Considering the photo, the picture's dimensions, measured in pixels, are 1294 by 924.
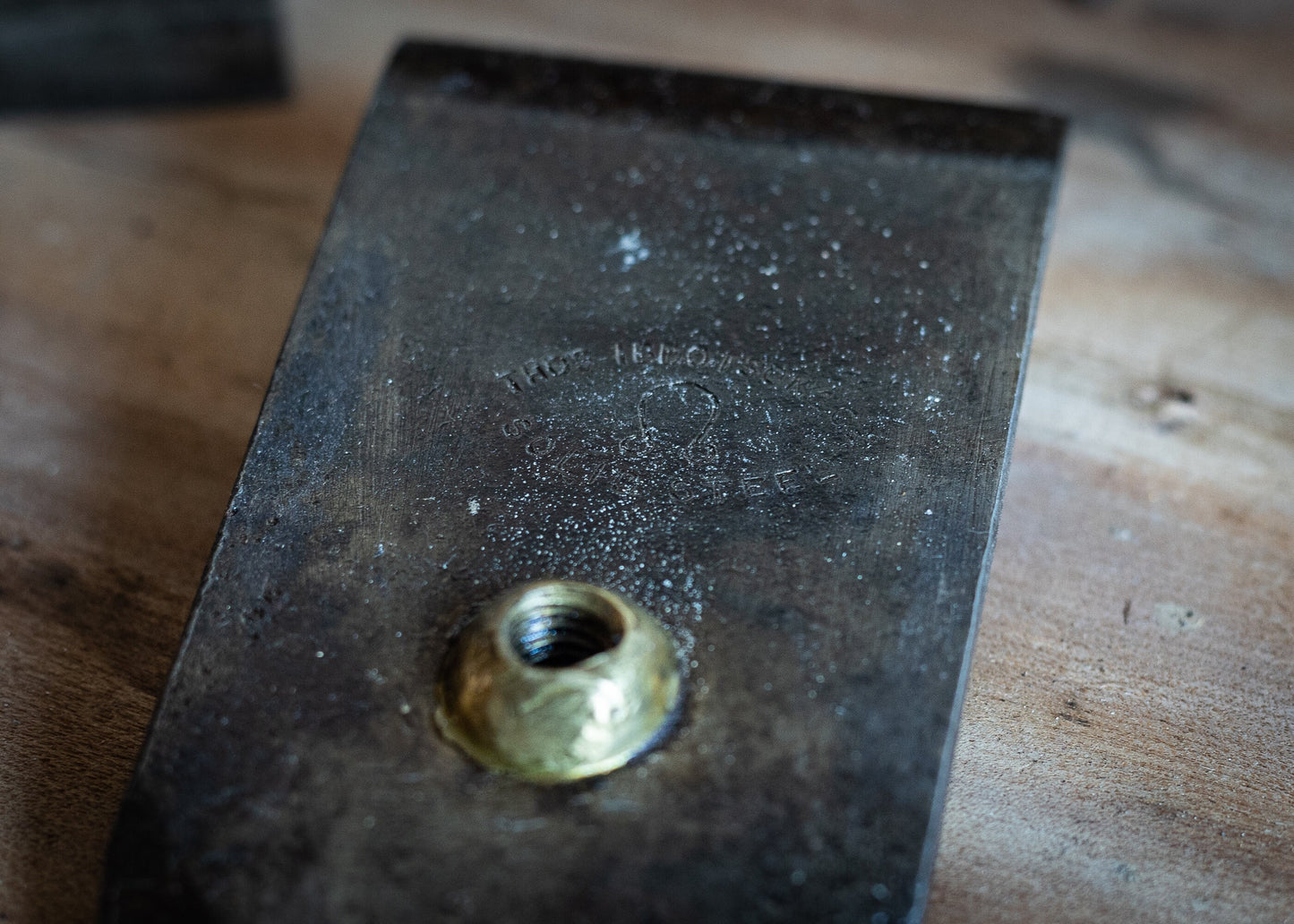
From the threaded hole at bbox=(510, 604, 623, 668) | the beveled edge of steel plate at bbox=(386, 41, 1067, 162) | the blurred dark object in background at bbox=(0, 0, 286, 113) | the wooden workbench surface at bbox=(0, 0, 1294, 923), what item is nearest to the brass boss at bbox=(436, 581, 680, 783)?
the threaded hole at bbox=(510, 604, 623, 668)

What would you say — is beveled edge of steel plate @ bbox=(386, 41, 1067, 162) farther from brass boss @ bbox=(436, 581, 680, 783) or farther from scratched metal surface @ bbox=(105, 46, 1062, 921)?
brass boss @ bbox=(436, 581, 680, 783)

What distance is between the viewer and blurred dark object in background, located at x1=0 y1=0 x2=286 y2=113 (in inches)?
45.0

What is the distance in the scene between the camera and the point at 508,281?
2.63ft

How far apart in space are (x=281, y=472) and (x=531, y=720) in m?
0.22

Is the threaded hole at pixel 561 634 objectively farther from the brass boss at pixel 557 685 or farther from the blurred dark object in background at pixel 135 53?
the blurred dark object in background at pixel 135 53

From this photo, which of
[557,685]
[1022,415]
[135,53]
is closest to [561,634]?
[557,685]

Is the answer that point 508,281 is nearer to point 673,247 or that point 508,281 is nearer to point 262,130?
point 673,247

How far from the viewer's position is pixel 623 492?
0.70 metres

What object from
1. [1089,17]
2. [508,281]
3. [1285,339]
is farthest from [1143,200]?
[508,281]

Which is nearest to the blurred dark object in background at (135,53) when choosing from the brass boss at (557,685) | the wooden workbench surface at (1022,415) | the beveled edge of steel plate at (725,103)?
the wooden workbench surface at (1022,415)

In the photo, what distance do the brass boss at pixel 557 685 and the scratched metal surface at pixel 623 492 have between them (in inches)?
0.5

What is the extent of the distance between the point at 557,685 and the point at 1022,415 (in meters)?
0.47

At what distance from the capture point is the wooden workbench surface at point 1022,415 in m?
0.67

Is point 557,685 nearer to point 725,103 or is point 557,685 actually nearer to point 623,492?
point 623,492
